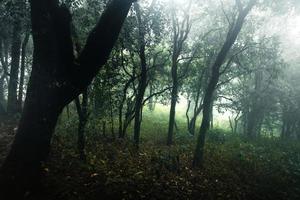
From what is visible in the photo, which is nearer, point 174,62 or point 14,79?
point 174,62

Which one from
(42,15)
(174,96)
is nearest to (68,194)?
(42,15)

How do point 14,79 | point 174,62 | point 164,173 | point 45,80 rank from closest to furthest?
point 45,80
point 164,173
point 174,62
point 14,79

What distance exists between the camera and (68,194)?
21.6ft


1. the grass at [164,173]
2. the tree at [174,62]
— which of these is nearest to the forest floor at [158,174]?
the grass at [164,173]

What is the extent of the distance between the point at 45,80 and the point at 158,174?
4.46 metres

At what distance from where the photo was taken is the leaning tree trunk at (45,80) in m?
5.97

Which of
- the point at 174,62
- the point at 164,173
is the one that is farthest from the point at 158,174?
the point at 174,62

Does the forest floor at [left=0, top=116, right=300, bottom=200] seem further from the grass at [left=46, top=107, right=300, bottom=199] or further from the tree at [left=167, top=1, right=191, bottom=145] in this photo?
the tree at [left=167, top=1, right=191, bottom=145]

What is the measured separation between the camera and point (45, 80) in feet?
19.8

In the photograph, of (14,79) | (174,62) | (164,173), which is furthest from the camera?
(14,79)

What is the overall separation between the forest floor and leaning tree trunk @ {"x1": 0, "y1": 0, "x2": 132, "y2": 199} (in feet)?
2.71

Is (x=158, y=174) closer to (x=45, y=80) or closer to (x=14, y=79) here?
(x=45, y=80)

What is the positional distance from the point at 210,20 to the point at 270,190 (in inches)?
510

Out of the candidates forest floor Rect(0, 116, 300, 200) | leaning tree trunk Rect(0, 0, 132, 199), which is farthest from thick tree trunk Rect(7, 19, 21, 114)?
leaning tree trunk Rect(0, 0, 132, 199)
